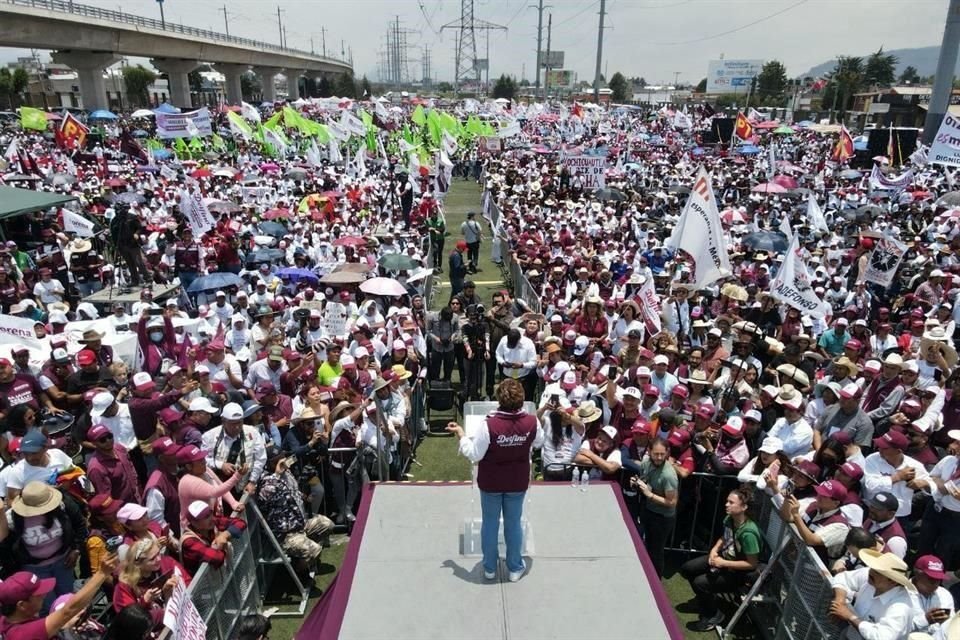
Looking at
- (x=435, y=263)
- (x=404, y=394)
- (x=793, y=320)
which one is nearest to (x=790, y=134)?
(x=435, y=263)

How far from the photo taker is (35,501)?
15.2 feet

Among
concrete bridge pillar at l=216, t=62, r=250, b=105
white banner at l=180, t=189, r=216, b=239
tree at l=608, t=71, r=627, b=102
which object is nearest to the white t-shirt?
white banner at l=180, t=189, r=216, b=239

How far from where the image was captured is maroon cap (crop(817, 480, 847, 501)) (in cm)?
489

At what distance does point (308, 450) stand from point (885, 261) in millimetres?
9456

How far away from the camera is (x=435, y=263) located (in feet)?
56.3

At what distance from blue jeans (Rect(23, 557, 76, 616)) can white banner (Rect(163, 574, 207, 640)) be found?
148 cm

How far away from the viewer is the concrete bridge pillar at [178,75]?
6819cm

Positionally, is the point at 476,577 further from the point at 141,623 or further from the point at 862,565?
the point at 862,565

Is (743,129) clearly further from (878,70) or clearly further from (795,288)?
(878,70)

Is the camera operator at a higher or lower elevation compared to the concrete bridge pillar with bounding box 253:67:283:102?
lower

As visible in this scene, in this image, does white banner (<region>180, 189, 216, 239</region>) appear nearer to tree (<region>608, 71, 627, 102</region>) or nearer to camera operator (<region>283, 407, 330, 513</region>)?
camera operator (<region>283, 407, 330, 513</region>)

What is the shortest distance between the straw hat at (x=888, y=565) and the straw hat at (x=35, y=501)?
551 cm

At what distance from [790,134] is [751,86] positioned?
161ft

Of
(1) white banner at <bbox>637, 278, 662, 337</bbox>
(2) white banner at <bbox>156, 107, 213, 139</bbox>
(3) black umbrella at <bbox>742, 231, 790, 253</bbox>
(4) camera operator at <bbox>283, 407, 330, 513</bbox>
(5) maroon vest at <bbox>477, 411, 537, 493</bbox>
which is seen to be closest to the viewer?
(5) maroon vest at <bbox>477, 411, 537, 493</bbox>
